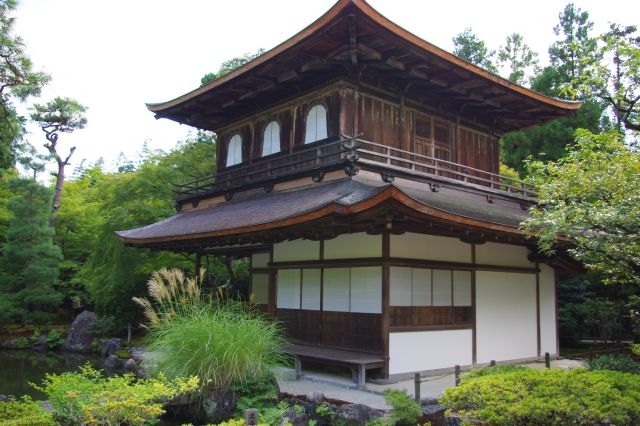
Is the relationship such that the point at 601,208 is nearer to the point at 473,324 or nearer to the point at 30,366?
Answer: the point at 473,324

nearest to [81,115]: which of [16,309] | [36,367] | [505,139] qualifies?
[16,309]

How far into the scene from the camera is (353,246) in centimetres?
1015

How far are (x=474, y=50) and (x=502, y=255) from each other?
24.7 metres

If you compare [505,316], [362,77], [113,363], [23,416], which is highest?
[362,77]

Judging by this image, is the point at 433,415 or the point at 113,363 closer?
the point at 433,415

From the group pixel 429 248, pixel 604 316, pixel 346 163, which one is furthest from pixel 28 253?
pixel 604 316

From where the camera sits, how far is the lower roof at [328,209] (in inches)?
320

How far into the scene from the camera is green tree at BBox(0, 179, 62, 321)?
68.8 feet

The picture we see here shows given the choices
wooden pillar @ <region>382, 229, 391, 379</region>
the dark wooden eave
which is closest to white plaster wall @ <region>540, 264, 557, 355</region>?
the dark wooden eave

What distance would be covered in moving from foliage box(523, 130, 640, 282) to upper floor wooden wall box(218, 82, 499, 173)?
13.3ft

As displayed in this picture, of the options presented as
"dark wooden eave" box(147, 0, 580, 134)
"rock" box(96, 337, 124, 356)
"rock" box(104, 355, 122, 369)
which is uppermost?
"dark wooden eave" box(147, 0, 580, 134)

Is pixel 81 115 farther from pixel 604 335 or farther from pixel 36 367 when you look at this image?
pixel 604 335

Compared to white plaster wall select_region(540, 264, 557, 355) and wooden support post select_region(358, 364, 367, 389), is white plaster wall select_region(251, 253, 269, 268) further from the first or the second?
white plaster wall select_region(540, 264, 557, 355)

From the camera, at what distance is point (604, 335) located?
15594 mm
